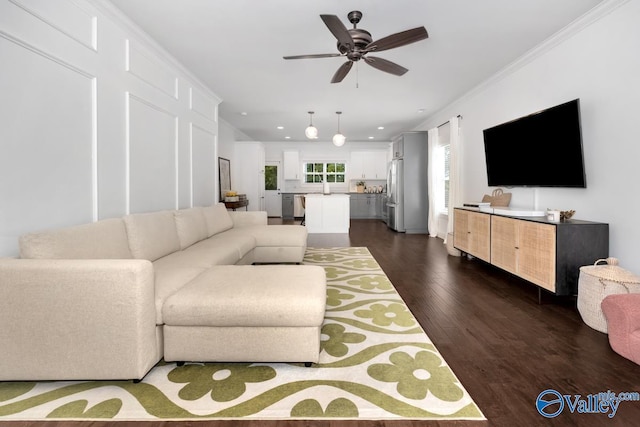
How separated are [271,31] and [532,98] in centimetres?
311

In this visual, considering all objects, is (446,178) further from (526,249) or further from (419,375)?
(419,375)

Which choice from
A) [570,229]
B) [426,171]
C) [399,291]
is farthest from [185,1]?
[426,171]

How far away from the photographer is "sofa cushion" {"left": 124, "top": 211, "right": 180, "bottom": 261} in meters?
2.71

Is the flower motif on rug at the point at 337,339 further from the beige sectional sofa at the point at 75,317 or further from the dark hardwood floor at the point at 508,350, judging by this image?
the beige sectional sofa at the point at 75,317

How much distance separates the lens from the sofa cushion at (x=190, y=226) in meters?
3.53

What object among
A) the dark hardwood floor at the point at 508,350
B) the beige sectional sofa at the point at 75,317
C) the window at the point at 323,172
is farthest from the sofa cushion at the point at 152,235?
the window at the point at 323,172

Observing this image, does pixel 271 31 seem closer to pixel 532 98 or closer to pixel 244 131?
pixel 532 98

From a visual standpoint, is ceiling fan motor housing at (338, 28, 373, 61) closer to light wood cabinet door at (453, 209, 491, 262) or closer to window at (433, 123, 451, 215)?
light wood cabinet door at (453, 209, 491, 262)

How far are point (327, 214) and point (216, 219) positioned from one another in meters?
3.58

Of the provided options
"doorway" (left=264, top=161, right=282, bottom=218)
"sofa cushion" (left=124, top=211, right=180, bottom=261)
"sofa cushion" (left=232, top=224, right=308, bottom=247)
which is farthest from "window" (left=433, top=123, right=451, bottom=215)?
"doorway" (left=264, top=161, right=282, bottom=218)

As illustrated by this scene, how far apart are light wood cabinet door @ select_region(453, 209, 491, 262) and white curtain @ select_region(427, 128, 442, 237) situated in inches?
87.4

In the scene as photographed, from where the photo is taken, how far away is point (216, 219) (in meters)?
4.54

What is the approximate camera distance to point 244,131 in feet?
30.5

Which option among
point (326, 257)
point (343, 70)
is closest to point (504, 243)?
point (326, 257)
